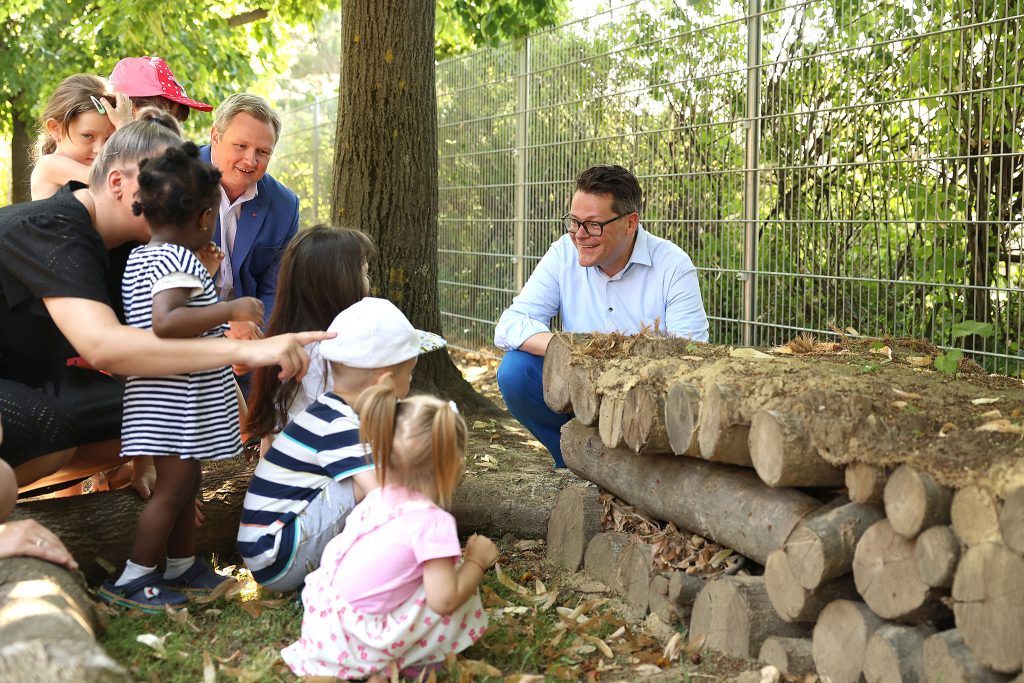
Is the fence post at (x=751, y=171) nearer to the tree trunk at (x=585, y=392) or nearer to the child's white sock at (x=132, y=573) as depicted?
→ the tree trunk at (x=585, y=392)

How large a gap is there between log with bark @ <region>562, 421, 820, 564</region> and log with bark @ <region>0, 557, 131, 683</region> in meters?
1.80

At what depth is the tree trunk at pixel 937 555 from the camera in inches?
99.3

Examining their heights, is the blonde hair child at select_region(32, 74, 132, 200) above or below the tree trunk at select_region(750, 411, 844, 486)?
above

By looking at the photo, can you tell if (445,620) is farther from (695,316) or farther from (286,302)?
(695,316)

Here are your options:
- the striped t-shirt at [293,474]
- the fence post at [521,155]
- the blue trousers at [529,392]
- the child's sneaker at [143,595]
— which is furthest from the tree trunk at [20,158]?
the striped t-shirt at [293,474]

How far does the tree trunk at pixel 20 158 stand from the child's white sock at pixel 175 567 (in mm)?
11122

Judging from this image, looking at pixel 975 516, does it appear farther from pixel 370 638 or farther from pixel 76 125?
pixel 76 125

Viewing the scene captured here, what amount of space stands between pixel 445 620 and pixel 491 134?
6.46 meters

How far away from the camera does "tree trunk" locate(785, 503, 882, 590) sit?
2836 mm

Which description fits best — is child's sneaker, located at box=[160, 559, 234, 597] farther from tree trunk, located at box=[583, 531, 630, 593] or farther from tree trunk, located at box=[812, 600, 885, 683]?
tree trunk, located at box=[812, 600, 885, 683]

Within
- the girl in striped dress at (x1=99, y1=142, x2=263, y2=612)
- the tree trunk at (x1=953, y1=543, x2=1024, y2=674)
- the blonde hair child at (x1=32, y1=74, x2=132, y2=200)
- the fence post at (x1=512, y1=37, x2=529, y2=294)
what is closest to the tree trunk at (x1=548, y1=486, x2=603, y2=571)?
the girl in striped dress at (x1=99, y1=142, x2=263, y2=612)

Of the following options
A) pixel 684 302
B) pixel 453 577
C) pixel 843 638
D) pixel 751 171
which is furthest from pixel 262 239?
pixel 843 638

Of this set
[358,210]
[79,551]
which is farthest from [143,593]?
[358,210]

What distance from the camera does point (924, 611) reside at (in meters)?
2.68
